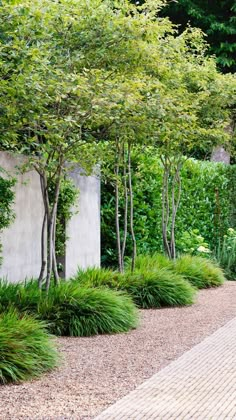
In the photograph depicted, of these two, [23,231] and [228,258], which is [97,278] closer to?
[23,231]

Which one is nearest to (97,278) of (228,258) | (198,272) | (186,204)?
(198,272)

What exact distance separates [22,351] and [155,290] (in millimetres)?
4614

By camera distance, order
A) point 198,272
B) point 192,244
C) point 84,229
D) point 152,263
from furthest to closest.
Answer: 1. point 192,244
2. point 198,272
3. point 84,229
4. point 152,263

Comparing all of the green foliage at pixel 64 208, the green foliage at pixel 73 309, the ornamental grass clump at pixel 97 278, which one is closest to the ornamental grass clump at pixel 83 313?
the green foliage at pixel 73 309

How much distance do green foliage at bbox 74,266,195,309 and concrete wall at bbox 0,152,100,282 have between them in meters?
0.78

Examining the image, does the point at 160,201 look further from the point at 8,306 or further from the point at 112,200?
the point at 8,306

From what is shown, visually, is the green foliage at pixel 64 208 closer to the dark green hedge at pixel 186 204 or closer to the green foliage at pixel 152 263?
the green foliage at pixel 152 263

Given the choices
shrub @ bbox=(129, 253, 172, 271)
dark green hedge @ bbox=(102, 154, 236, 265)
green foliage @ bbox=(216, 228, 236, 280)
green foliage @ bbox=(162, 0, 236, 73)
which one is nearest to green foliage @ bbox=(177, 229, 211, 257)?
dark green hedge @ bbox=(102, 154, 236, 265)

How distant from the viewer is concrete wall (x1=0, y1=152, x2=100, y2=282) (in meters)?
9.90

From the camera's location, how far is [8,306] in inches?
318

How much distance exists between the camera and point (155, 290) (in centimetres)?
1054

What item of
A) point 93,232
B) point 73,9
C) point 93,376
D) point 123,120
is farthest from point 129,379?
point 93,232

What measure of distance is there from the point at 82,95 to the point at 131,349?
2.68 meters

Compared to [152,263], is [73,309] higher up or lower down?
lower down
